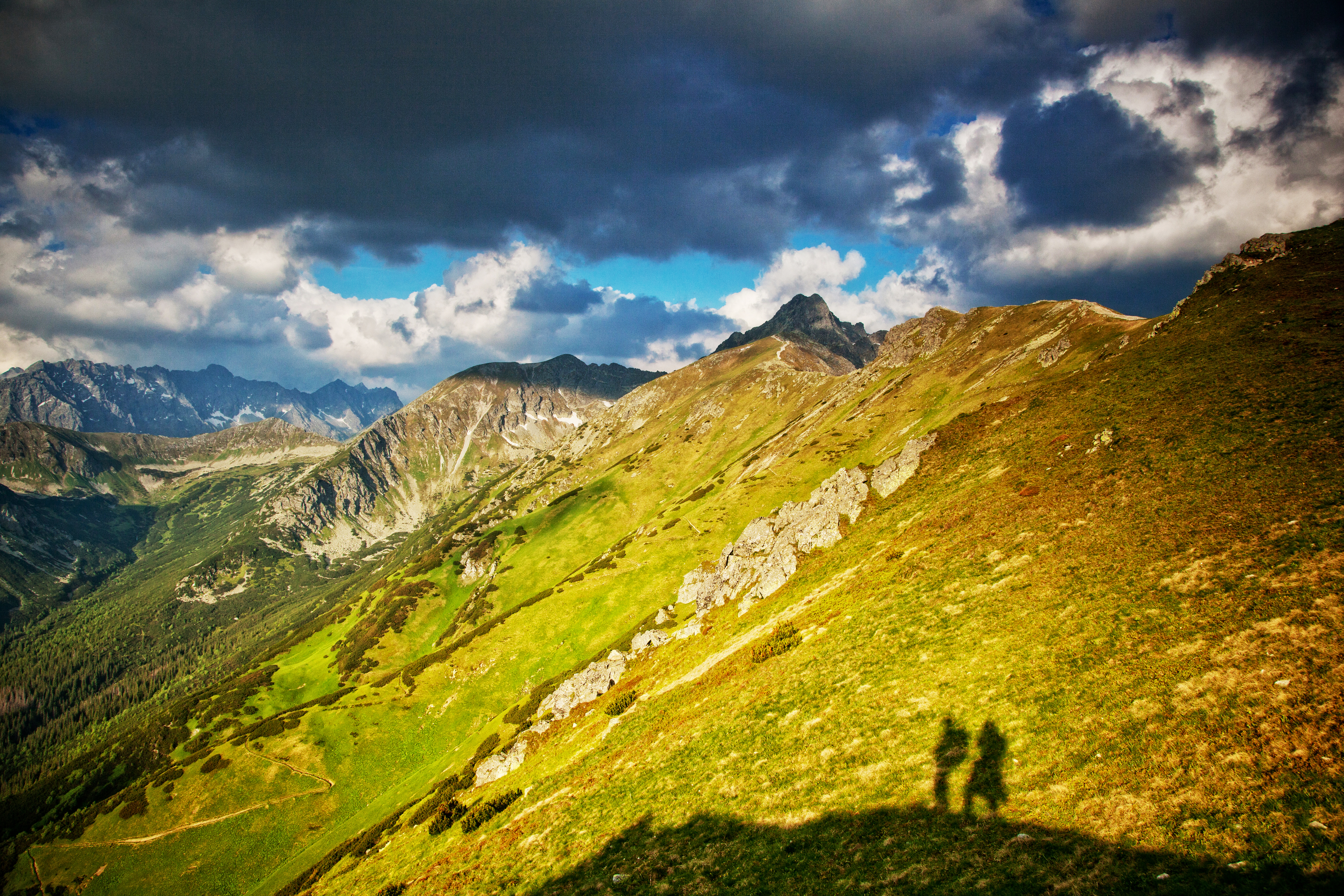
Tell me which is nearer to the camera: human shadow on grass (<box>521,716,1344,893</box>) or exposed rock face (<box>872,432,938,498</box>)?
human shadow on grass (<box>521,716,1344,893</box>)

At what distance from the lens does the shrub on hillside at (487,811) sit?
1561 inches

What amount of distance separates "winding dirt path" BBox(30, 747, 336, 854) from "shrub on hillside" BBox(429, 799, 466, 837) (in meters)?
61.9

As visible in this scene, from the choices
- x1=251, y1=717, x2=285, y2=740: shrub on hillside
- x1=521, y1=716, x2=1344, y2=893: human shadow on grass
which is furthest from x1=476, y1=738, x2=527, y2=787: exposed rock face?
x1=251, y1=717, x2=285, y2=740: shrub on hillside

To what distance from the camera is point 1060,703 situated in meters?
20.9

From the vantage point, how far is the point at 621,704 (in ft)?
158

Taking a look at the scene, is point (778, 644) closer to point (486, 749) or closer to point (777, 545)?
point (777, 545)

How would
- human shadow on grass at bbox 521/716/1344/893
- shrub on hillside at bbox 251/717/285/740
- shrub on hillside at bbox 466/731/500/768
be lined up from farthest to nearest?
shrub on hillside at bbox 251/717/285/740 → shrub on hillside at bbox 466/731/500/768 → human shadow on grass at bbox 521/716/1344/893

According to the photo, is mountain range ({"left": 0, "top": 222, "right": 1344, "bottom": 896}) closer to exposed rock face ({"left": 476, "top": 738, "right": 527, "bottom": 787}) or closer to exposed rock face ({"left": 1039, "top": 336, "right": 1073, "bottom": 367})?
exposed rock face ({"left": 476, "top": 738, "right": 527, "bottom": 787})

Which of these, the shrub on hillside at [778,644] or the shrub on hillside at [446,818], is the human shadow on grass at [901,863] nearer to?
the shrub on hillside at [778,644]

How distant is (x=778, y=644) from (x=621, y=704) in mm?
18434

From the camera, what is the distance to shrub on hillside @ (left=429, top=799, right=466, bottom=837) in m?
43.2

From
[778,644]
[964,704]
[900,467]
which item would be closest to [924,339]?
[900,467]

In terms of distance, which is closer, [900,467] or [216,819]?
[900,467]

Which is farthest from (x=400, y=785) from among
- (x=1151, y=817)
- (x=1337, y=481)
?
(x=1337, y=481)
